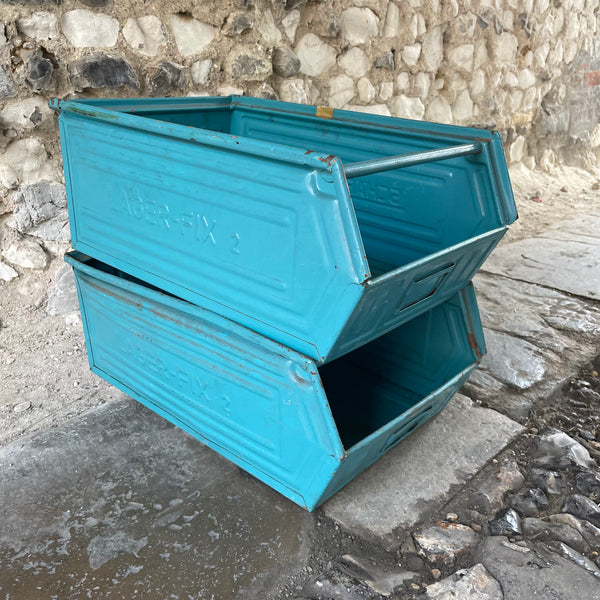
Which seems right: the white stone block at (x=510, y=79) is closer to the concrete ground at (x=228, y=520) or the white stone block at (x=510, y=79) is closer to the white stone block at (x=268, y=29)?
the white stone block at (x=268, y=29)

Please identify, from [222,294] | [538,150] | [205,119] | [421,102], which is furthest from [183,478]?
[538,150]

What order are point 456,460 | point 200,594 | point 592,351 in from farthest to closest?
point 592,351, point 456,460, point 200,594

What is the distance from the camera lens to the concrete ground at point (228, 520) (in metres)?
1.40

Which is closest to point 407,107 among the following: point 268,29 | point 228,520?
point 268,29

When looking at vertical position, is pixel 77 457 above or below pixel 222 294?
below

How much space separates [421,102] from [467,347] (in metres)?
2.22

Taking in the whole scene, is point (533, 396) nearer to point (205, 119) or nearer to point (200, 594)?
point (200, 594)

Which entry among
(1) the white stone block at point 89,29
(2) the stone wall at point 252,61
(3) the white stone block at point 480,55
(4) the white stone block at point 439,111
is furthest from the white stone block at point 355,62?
(1) the white stone block at point 89,29

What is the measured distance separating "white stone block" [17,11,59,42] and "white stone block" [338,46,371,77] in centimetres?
142

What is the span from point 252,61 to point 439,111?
1645 millimetres

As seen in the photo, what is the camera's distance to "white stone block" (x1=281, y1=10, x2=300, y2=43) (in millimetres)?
2695

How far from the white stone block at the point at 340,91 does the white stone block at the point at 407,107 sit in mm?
395

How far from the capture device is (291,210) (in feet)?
4.27

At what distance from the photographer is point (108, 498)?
63.7 inches
